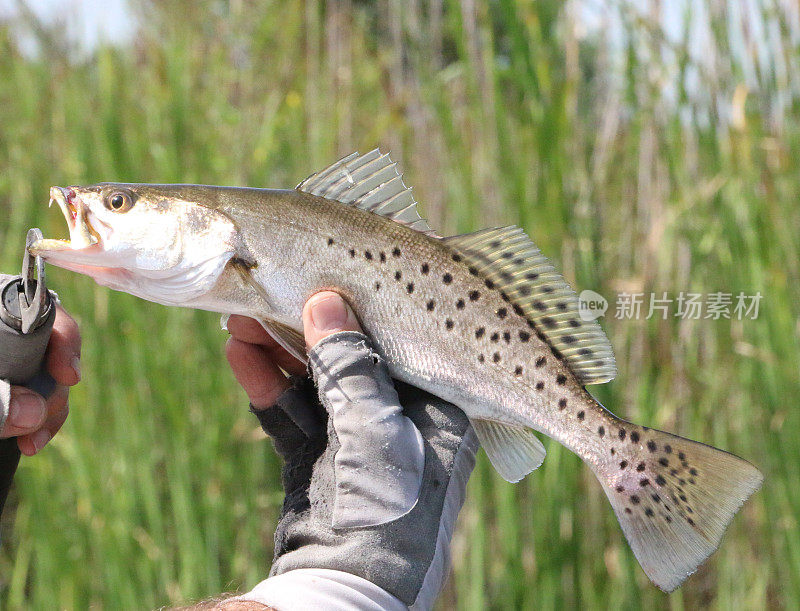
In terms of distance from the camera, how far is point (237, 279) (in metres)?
1.26

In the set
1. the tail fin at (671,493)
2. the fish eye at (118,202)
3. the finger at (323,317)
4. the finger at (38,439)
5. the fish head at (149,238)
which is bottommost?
the tail fin at (671,493)

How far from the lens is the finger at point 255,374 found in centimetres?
145

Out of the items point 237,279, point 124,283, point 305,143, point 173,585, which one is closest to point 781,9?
point 305,143

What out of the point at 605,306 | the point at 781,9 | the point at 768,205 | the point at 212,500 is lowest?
the point at 212,500

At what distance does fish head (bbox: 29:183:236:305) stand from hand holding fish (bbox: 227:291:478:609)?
7.3 inches

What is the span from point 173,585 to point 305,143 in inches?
57.5

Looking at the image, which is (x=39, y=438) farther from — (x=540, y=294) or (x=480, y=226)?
(x=480, y=226)

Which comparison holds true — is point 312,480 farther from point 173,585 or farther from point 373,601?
point 173,585

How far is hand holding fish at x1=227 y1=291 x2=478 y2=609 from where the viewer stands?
1.20 meters

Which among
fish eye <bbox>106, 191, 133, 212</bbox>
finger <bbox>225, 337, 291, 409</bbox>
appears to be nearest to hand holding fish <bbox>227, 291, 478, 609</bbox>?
finger <bbox>225, 337, 291, 409</bbox>

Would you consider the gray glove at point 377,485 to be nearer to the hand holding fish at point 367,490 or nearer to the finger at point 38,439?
the hand holding fish at point 367,490

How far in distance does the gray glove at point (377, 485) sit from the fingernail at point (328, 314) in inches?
0.9

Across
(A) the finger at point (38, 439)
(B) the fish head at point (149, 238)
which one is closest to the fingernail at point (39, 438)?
(A) the finger at point (38, 439)

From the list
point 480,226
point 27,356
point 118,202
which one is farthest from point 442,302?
point 480,226
